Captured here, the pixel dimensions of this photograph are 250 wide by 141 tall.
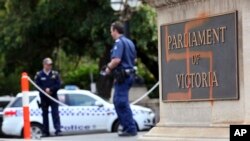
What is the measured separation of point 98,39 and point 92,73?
19171 millimetres

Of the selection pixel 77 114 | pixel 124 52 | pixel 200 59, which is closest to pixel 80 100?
pixel 77 114

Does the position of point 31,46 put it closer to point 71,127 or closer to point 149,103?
point 149,103

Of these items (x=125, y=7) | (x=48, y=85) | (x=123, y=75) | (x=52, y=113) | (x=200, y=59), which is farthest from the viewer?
(x=125, y=7)

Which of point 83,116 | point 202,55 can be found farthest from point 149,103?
point 202,55

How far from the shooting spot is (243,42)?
794cm

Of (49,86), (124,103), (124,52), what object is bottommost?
(124,103)

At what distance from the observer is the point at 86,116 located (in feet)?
74.1

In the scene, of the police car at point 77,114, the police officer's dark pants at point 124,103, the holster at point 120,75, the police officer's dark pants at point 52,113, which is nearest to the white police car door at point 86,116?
the police car at point 77,114

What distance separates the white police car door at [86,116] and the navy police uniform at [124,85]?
10.00 m

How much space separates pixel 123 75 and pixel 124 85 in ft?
0.54

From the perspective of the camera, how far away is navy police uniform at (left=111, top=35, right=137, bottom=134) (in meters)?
12.3

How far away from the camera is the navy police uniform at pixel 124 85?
1227cm

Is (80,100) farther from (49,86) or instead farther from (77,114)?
(49,86)

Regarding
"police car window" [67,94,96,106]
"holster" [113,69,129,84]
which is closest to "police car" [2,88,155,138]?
"police car window" [67,94,96,106]
